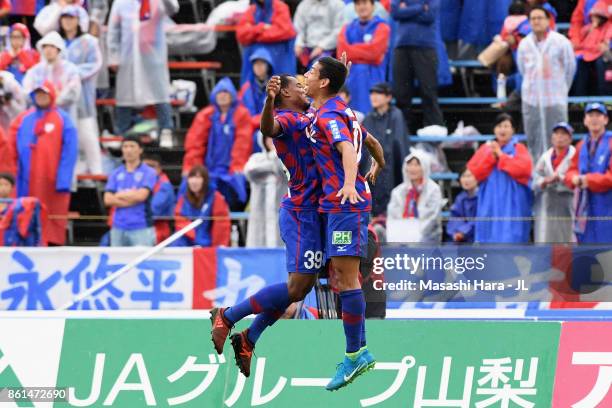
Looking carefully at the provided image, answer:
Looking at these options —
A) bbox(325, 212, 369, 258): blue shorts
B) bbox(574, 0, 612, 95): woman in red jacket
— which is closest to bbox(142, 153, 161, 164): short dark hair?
bbox(574, 0, 612, 95): woman in red jacket

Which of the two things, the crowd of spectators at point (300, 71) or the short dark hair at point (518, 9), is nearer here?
the crowd of spectators at point (300, 71)

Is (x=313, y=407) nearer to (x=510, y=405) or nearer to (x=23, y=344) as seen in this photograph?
(x=510, y=405)

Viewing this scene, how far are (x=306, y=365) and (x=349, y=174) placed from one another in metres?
1.53

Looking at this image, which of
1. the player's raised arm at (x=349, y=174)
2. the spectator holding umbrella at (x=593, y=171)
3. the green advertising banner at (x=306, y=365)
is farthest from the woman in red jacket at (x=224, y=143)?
the player's raised arm at (x=349, y=174)

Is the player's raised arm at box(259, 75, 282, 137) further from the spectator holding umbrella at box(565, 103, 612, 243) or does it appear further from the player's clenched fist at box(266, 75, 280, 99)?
the spectator holding umbrella at box(565, 103, 612, 243)

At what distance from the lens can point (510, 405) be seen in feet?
29.3

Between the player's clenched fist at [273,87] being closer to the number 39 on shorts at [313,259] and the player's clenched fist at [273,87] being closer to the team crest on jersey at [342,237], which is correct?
the team crest on jersey at [342,237]

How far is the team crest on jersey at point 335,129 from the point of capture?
8.24 m

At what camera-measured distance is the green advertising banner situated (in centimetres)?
895

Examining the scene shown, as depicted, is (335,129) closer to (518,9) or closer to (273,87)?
(273,87)

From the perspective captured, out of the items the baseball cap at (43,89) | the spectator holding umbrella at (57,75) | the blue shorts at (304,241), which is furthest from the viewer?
the spectator holding umbrella at (57,75)

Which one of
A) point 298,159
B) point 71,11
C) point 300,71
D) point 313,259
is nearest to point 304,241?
point 313,259

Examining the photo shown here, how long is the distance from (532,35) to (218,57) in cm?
449

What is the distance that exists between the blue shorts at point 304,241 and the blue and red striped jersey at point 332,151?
184 mm
